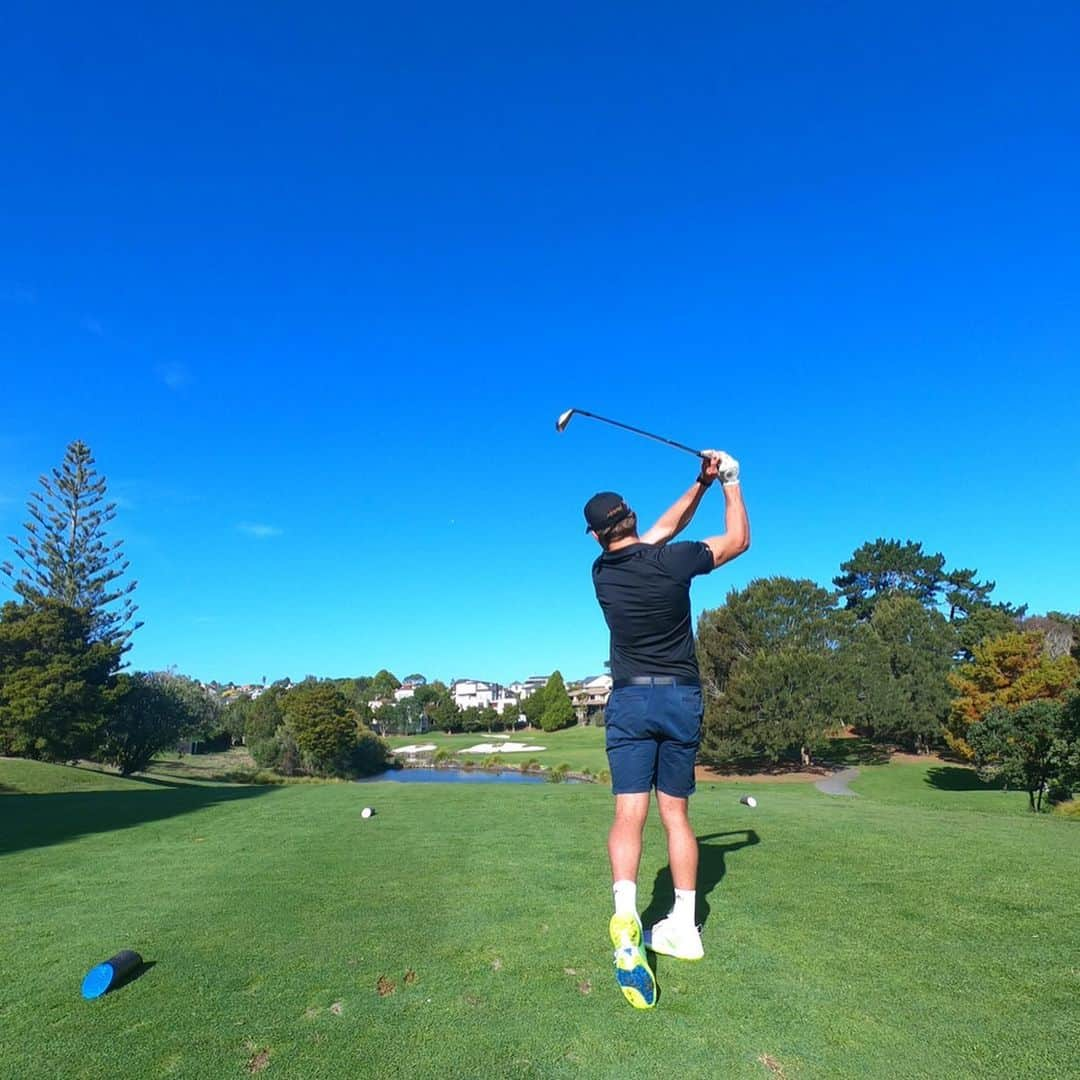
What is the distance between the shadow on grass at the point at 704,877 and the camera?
4188 millimetres

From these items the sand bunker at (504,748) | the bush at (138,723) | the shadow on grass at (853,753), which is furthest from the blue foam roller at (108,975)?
the sand bunker at (504,748)

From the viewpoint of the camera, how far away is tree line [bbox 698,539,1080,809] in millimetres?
35469

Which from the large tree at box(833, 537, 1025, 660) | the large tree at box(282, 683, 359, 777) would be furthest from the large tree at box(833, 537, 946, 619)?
the large tree at box(282, 683, 359, 777)

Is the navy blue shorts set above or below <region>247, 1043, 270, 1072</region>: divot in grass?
above

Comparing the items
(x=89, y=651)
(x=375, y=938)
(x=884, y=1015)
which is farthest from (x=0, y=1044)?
(x=89, y=651)

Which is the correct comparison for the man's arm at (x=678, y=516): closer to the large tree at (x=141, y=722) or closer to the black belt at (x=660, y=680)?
the black belt at (x=660, y=680)

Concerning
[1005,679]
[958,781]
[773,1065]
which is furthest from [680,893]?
[958,781]

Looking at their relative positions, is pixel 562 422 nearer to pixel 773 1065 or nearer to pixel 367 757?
pixel 773 1065

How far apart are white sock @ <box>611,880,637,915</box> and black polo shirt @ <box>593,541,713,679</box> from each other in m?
1.00

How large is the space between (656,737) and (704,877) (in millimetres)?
1996

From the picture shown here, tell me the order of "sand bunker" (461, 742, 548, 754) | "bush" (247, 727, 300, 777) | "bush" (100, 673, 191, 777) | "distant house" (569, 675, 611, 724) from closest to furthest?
"bush" (100, 673, 191, 777) → "bush" (247, 727, 300, 777) → "sand bunker" (461, 742, 548, 754) → "distant house" (569, 675, 611, 724)

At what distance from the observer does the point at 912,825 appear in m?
7.50

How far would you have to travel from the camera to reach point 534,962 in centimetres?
340

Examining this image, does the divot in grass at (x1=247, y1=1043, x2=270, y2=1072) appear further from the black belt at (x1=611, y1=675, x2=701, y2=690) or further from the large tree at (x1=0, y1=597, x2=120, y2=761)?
the large tree at (x1=0, y1=597, x2=120, y2=761)
